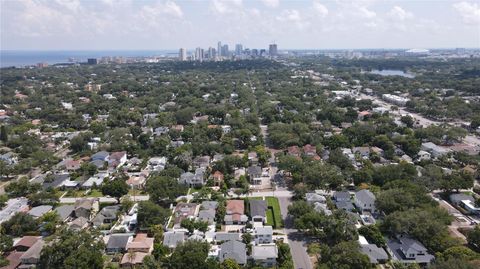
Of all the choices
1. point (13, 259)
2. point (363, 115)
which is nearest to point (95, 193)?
point (13, 259)

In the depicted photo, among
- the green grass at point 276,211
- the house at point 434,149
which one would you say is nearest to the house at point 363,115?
the house at point 434,149

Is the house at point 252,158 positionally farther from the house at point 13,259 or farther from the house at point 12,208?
the house at point 13,259

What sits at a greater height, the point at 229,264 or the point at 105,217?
the point at 229,264

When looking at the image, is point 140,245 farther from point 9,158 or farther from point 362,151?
point 362,151

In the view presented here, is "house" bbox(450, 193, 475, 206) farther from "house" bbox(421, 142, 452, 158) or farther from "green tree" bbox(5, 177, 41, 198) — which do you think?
"green tree" bbox(5, 177, 41, 198)

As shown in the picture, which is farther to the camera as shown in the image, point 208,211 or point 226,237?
point 208,211

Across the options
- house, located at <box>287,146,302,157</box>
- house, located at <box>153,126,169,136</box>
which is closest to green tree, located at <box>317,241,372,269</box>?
house, located at <box>287,146,302,157</box>
